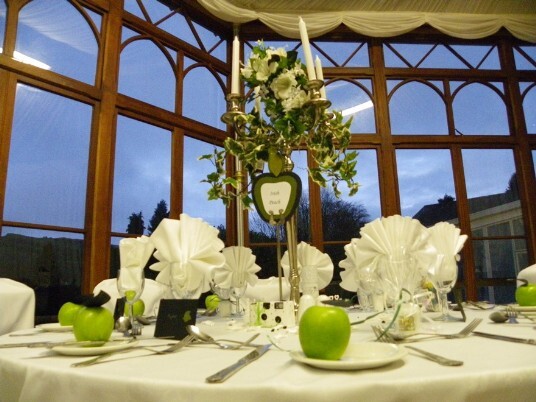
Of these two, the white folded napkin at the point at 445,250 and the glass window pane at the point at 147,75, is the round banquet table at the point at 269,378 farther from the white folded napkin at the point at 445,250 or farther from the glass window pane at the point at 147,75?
the glass window pane at the point at 147,75

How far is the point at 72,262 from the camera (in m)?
2.60

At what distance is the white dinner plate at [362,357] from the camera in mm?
549

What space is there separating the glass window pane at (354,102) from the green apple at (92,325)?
3.62 m

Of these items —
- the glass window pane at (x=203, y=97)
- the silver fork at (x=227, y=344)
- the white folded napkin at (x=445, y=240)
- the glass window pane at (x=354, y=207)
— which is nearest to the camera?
the silver fork at (x=227, y=344)

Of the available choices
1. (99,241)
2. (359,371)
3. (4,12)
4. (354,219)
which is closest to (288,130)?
(359,371)

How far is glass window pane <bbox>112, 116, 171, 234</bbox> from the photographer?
298 cm

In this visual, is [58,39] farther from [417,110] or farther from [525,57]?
[525,57]

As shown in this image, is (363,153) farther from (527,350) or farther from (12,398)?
(12,398)

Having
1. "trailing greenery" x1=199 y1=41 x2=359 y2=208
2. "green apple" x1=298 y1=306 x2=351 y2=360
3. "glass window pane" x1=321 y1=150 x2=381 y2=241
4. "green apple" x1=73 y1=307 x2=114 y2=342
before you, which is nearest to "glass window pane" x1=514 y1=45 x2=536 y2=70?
"glass window pane" x1=321 y1=150 x2=381 y2=241

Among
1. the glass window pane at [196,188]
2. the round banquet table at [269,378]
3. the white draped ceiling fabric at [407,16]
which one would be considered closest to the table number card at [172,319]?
the round banquet table at [269,378]

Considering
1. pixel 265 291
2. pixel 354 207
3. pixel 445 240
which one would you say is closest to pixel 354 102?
pixel 354 207

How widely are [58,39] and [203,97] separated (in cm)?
132

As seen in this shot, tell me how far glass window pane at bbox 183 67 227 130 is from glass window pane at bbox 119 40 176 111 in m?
0.16

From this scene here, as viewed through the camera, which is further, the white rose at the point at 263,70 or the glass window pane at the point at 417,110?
the glass window pane at the point at 417,110
